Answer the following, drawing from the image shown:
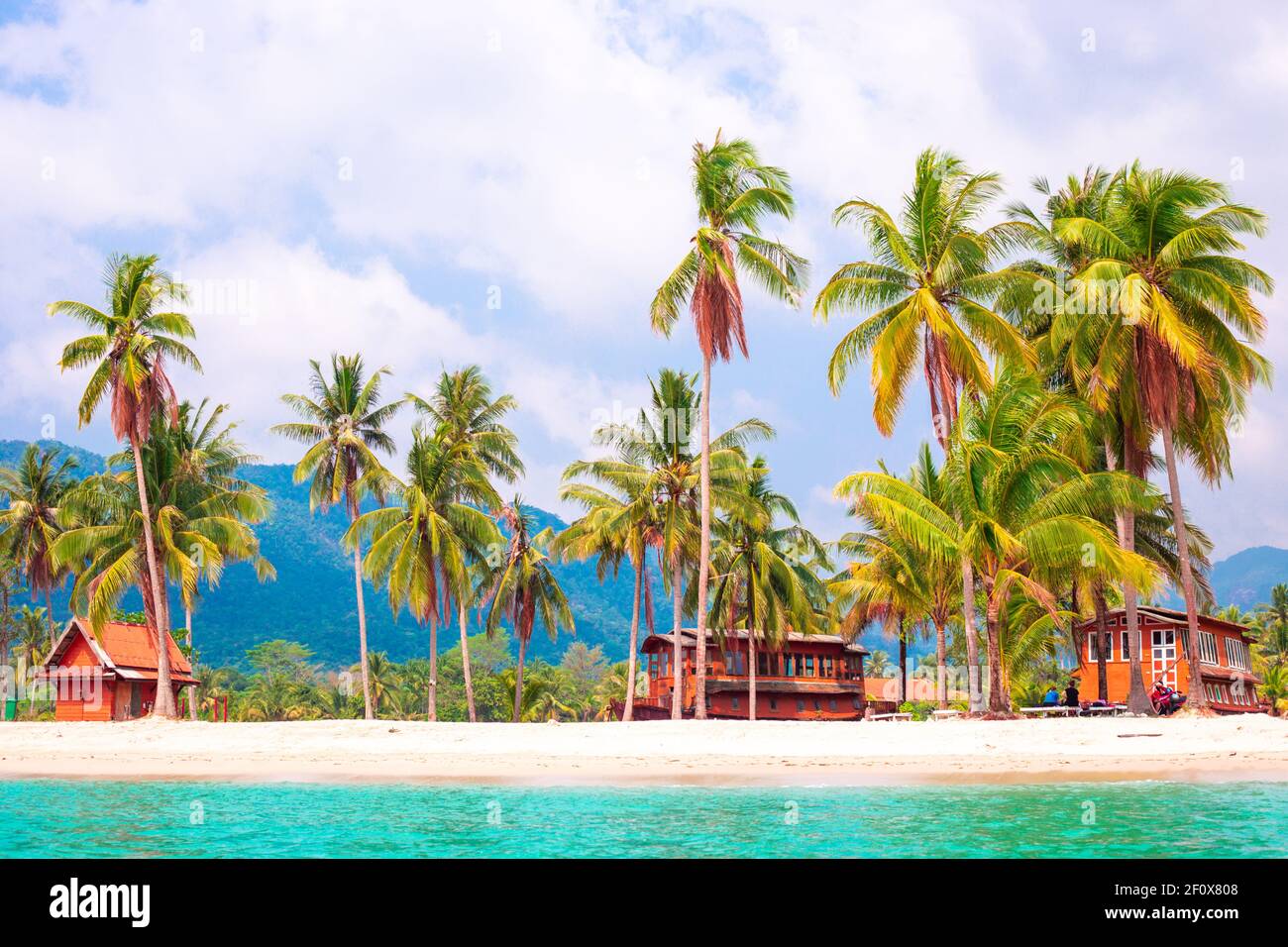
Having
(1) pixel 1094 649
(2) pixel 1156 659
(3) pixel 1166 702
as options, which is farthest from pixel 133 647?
(2) pixel 1156 659

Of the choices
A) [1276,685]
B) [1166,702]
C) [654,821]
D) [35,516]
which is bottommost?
[1276,685]

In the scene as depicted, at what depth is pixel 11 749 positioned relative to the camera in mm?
28062

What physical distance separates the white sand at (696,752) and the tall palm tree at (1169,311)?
6.57 meters

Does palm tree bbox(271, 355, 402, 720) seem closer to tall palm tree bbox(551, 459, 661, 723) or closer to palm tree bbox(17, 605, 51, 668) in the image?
tall palm tree bbox(551, 459, 661, 723)

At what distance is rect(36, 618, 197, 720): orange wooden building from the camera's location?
40.4 metres

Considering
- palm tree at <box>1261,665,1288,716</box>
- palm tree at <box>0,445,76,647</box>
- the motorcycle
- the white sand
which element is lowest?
palm tree at <box>1261,665,1288,716</box>

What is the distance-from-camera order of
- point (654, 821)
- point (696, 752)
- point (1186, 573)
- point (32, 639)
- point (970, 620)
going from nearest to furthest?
point (654, 821) → point (696, 752) → point (970, 620) → point (1186, 573) → point (32, 639)

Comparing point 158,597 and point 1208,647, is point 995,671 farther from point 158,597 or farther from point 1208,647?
point 158,597

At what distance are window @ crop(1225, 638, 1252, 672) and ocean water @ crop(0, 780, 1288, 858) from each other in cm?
3216

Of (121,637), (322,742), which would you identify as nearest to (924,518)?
(322,742)

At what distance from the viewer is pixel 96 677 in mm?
40438

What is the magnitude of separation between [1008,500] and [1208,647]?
23.8 m

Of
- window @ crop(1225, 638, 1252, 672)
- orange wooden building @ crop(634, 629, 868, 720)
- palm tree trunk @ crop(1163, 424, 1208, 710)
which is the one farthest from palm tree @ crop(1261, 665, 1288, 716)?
palm tree trunk @ crop(1163, 424, 1208, 710)
